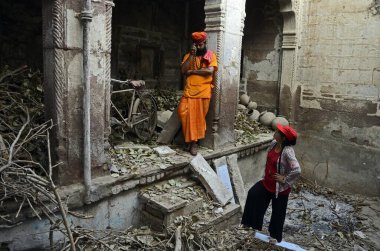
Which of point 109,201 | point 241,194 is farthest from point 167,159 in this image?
point 241,194

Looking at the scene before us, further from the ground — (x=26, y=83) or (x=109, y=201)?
(x=26, y=83)

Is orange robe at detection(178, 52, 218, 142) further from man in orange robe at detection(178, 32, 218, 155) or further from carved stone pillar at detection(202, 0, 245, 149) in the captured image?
carved stone pillar at detection(202, 0, 245, 149)

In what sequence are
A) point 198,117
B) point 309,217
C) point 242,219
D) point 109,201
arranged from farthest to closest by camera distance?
1. point 309,217
2. point 198,117
3. point 242,219
4. point 109,201

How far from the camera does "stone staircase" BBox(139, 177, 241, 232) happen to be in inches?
153

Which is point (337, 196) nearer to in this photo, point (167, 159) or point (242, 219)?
point (242, 219)

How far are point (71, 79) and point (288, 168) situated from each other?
8.51ft

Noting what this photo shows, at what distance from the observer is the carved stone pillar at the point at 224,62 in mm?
5164

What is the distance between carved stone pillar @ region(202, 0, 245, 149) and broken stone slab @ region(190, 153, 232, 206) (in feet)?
2.37

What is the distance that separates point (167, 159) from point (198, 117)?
2.81ft

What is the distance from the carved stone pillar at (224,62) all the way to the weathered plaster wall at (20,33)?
3.28 metres

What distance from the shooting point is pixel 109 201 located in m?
3.91

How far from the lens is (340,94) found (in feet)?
21.8

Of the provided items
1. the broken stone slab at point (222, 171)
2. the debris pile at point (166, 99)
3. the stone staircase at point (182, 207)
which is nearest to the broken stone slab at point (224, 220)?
the stone staircase at point (182, 207)

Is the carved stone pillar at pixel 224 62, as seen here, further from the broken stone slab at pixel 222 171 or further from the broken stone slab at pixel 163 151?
the broken stone slab at pixel 163 151
